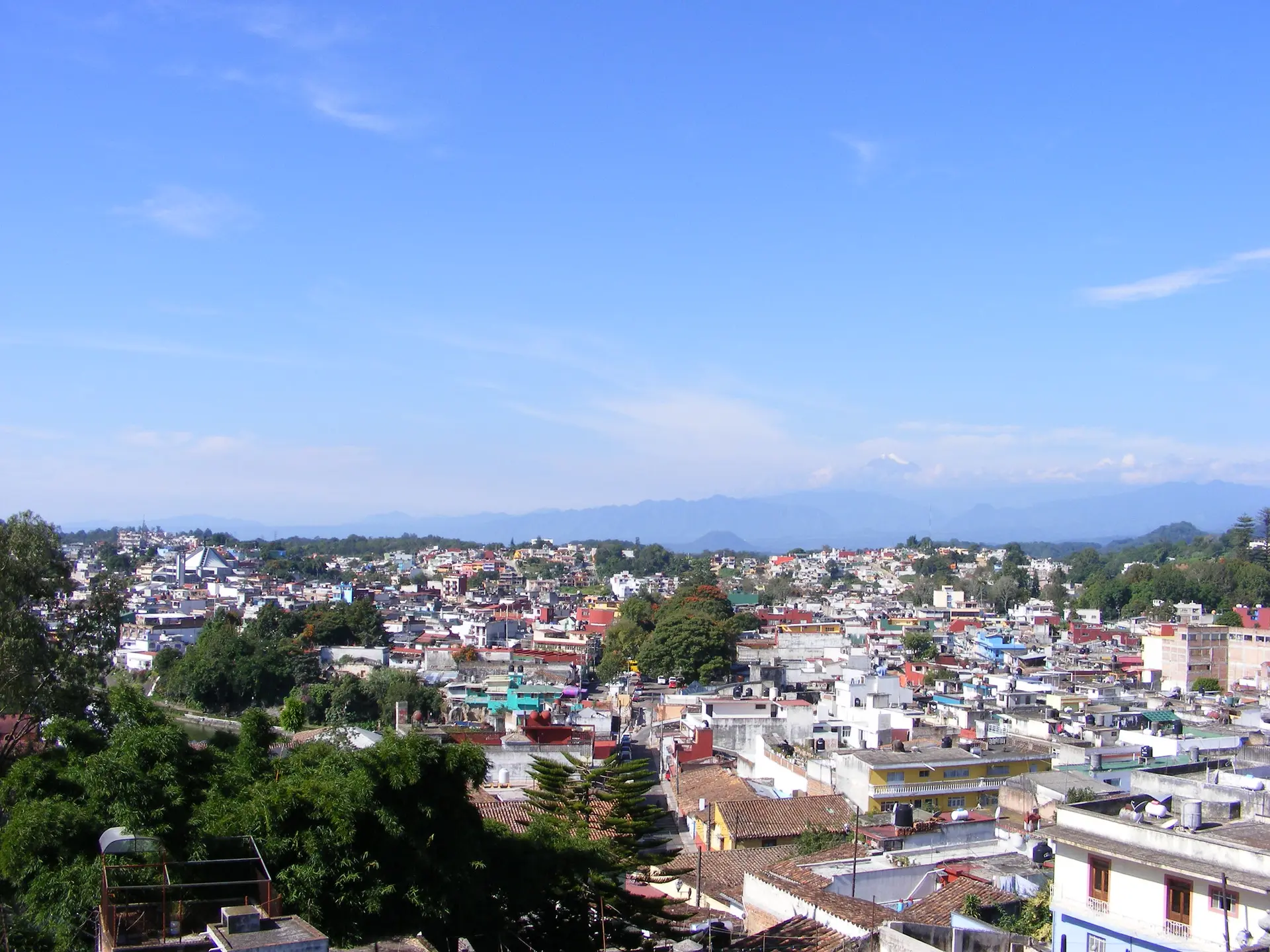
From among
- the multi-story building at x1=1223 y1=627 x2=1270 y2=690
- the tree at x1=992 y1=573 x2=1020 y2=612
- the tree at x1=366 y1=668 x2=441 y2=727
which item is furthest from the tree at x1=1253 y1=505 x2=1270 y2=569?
the tree at x1=366 y1=668 x2=441 y2=727

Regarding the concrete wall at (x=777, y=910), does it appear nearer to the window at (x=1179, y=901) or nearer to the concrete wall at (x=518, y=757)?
the window at (x=1179, y=901)

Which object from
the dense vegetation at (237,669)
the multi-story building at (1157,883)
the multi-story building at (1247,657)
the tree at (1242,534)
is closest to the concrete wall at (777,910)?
the multi-story building at (1157,883)

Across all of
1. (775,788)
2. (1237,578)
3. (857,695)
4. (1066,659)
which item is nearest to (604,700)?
(857,695)

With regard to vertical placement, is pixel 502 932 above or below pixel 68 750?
below

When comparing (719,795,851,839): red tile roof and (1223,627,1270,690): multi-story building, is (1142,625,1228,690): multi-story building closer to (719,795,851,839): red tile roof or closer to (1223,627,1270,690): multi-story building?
(1223,627,1270,690): multi-story building

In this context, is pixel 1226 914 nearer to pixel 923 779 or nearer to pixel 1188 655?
pixel 923 779

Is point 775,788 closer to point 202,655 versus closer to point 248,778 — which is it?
point 248,778
